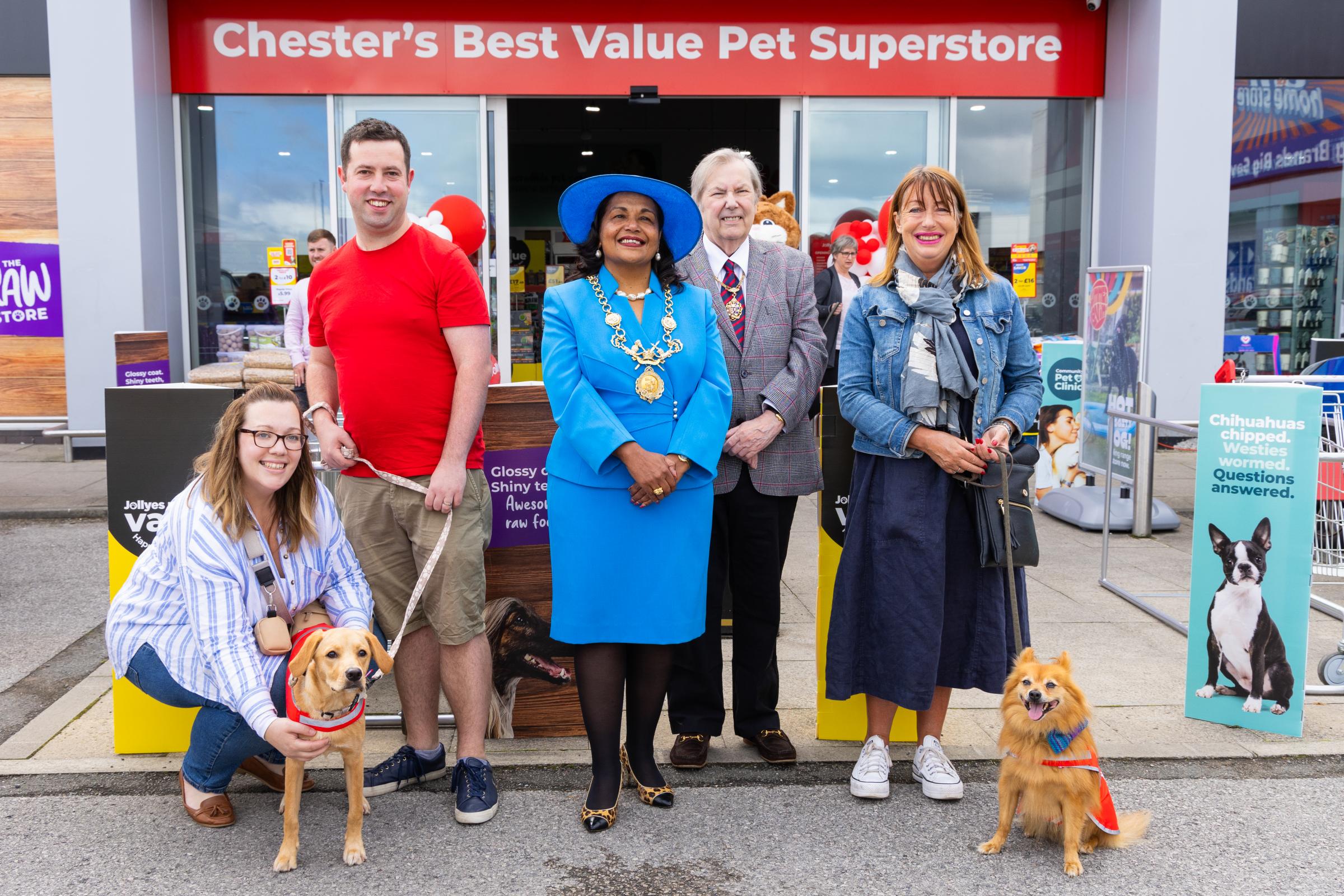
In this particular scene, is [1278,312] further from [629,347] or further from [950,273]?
[629,347]

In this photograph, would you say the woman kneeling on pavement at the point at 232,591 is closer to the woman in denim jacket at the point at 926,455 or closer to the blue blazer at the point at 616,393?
the blue blazer at the point at 616,393

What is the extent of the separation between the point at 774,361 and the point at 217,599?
1.84m

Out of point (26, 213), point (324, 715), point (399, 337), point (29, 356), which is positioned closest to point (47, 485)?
point (29, 356)

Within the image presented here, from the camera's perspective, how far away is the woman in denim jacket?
3396 mm

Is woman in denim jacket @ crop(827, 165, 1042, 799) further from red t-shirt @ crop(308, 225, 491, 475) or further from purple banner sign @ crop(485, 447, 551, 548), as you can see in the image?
red t-shirt @ crop(308, 225, 491, 475)

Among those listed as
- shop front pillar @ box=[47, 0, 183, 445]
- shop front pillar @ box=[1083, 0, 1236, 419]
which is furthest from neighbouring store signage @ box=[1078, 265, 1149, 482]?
shop front pillar @ box=[47, 0, 183, 445]

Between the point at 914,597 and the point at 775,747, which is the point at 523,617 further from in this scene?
the point at 914,597

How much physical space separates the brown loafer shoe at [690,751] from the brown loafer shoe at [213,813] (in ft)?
4.56

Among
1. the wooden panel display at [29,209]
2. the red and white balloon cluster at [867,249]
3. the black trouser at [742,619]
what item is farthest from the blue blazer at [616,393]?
the wooden panel display at [29,209]

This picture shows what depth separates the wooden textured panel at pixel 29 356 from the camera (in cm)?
1097

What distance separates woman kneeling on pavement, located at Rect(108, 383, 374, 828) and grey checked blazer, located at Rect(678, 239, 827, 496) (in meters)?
1.27

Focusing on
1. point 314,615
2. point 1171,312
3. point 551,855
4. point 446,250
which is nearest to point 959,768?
point 551,855

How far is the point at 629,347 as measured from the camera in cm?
326

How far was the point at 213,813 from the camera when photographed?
329cm
